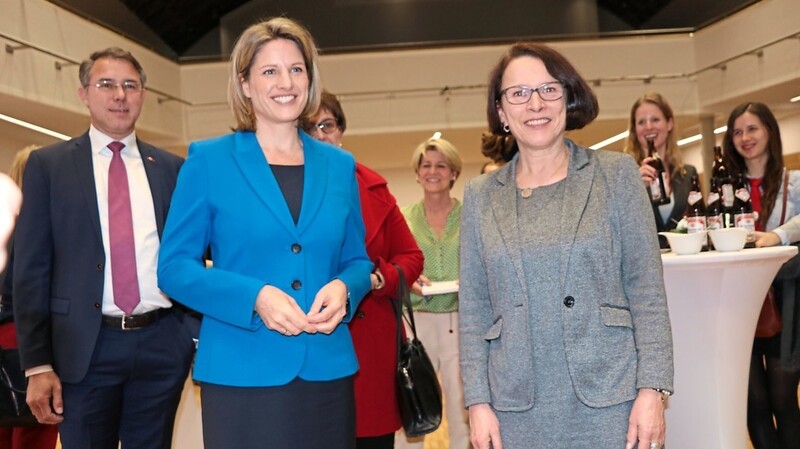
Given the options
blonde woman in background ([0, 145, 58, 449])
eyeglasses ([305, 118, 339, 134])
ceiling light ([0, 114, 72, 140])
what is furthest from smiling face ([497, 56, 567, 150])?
ceiling light ([0, 114, 72, 140])

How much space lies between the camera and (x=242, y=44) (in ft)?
6.98

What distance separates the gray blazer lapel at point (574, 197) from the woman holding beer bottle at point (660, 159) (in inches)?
83.5

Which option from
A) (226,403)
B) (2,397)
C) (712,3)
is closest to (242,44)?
(226,403)

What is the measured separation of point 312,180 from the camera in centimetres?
205

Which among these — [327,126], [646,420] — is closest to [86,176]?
[327,126]

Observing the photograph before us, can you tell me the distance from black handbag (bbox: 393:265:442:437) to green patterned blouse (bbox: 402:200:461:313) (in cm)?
184

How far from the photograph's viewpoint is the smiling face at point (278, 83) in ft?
6.86

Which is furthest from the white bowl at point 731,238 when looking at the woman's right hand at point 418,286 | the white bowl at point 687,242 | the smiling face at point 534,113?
the smiling face at point 534,113

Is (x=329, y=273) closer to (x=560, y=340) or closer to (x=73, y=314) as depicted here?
(x=560, y=340)

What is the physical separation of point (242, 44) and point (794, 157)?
1456cm

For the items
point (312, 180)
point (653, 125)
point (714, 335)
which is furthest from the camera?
point (653, 125)

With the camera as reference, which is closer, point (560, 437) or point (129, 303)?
point (560, 437)

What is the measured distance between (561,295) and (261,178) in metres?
0.78

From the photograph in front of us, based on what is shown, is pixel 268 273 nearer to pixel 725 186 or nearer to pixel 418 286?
pixel 418 286
